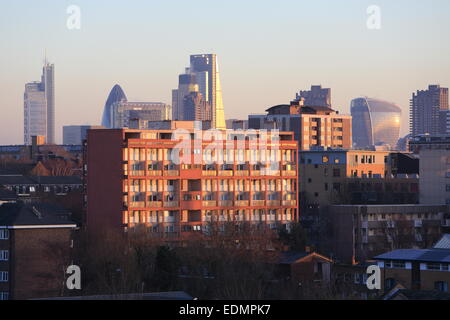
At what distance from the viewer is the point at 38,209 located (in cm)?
3375

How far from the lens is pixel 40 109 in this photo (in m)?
176

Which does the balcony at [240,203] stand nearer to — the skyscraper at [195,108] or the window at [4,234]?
the window at [4,234]

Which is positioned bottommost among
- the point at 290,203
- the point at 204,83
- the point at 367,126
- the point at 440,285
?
the point at 440,285

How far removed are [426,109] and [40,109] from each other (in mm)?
63193

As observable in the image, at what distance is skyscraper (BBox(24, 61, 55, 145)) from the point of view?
169 meters

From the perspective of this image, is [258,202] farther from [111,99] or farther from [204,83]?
[111,99]

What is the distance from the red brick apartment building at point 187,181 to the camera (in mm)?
41781

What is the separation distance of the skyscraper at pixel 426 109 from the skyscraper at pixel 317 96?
11250 millimetres

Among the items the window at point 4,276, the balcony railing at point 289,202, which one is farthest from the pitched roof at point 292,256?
the balcony railing at point 289,202

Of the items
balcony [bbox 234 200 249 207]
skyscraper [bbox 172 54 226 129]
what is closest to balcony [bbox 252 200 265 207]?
balcony [bbox 234 200 249 207]

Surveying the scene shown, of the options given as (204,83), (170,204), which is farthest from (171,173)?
(204,83)

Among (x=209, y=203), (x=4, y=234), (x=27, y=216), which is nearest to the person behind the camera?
(x=4, y=234)
